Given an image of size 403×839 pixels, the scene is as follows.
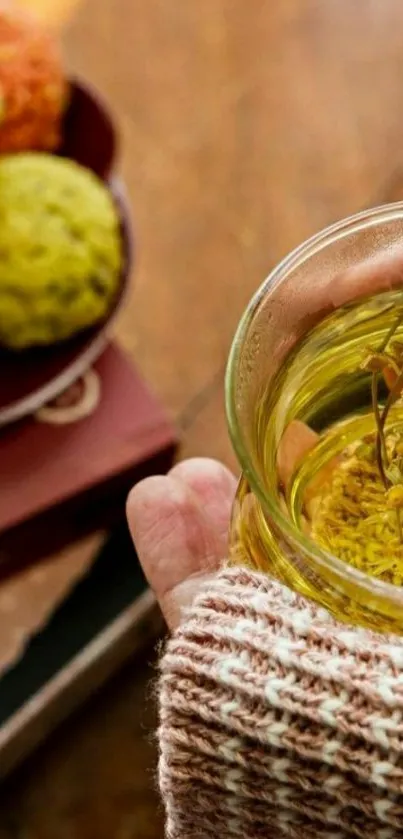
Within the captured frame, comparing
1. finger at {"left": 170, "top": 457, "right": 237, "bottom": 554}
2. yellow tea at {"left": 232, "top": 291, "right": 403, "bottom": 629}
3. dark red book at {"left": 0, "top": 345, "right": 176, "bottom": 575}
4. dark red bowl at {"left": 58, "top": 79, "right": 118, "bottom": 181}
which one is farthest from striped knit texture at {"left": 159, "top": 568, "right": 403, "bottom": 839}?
dark red bowl at {"left": 58, "top": 79, "right": 118, "bottom": 181}

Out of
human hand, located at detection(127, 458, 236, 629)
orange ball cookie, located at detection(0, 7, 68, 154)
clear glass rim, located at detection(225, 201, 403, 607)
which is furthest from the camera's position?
orange ball cookie, located at detection(0, 7, 68, 154)

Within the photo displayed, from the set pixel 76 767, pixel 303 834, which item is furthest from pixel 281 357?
pixel 76 767

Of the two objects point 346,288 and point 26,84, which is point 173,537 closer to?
point 346,288

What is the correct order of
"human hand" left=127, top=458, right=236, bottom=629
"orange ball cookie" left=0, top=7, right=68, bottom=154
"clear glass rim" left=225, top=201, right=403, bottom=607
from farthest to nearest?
"orange ball cookie" left=0, top=7, right=68, bottom=154
"human hand" left=127, top=458, right=236, bottom=629
"clear glass rim" left=225, top=201, right=403, bottom=607

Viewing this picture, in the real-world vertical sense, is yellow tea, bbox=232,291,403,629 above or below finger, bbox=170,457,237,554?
above

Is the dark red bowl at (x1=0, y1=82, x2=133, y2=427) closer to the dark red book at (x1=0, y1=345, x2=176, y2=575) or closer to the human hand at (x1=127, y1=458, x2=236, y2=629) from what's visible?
the dark red book at (x1=0, y1=345, x2=176, y2=575)

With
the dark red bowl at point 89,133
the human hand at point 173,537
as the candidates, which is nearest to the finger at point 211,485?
the human hand at point 173,537

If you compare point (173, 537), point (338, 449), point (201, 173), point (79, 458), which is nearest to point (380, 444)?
point (338, 449)

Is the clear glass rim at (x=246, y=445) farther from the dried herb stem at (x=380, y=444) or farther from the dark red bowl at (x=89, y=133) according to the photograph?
the dark red bowl at (x=89, y=133)
